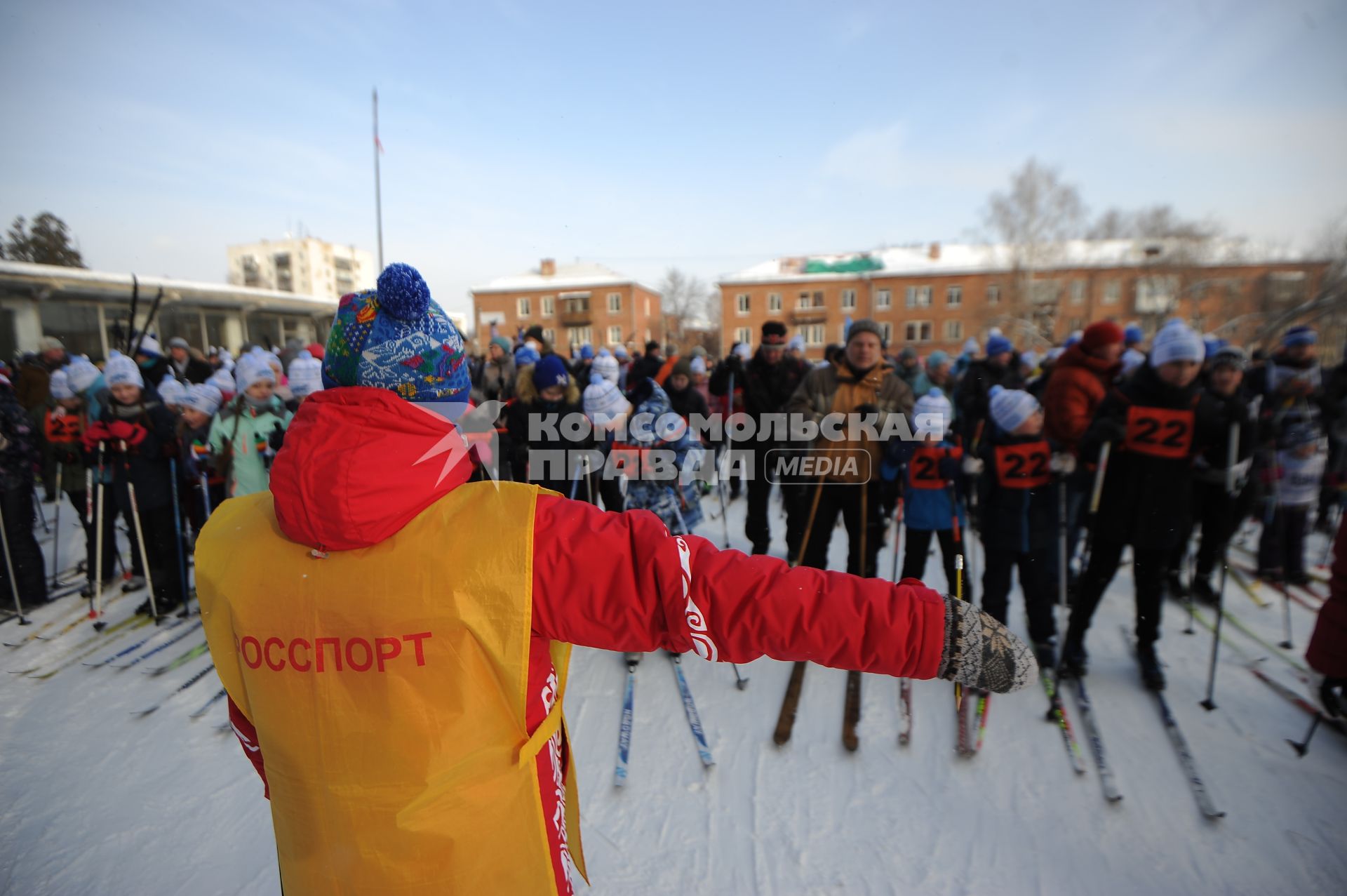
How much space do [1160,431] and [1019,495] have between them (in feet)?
2.95

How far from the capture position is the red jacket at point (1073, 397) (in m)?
3.81

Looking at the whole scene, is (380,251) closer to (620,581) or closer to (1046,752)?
(620,581)

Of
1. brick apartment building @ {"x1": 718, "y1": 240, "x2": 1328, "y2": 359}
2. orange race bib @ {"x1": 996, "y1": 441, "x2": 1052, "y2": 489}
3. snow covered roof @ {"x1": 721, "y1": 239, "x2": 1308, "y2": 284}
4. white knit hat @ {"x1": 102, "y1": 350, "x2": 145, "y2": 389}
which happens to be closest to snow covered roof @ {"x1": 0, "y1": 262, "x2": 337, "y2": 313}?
white knit hat @ {"x1": 102, "y1": 350, "x2": 145, "y2": 389}

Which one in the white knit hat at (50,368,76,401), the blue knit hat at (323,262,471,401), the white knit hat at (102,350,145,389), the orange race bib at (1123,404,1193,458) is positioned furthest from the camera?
the white knit hat at (50,368,76,401)

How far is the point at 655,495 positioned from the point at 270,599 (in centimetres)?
349

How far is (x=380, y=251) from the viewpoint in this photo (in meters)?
5.24

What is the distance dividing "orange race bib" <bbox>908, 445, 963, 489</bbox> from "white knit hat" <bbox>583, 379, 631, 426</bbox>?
230 centimetres

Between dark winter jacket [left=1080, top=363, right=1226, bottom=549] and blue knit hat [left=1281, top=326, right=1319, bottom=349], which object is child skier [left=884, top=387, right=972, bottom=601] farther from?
blue knit hat [left=1281, top=326, right=1319, bottom=349]

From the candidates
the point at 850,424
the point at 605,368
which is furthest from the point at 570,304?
the point at 850,424

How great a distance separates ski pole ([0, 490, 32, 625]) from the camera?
4523mm

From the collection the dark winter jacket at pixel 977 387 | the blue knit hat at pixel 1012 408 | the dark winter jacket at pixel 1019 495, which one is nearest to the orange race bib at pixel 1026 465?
the dark winter jacket at pixel 1019 495

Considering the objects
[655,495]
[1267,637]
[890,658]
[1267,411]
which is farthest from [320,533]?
[1267,411]

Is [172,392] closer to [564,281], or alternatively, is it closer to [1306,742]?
[1306,742]

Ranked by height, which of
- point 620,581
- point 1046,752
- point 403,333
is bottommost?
point 1046,752
